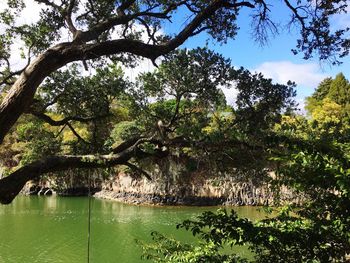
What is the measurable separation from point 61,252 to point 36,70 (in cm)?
994

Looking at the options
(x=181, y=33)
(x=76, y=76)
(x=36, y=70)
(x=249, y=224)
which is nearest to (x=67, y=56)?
(x=36, y=70)

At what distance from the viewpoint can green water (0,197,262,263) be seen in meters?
11.4

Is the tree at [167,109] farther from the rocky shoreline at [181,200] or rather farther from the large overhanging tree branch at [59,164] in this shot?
the rocky shoreline at [181,200]

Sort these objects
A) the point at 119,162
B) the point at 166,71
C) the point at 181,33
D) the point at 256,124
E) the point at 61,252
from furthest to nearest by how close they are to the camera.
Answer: the point at 61,252, the point at 166,71, the point at 256,124, the point at 119,162, the point at 181,33

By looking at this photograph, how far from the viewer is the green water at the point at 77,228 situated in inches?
450

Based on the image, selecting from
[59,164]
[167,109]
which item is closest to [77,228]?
[167,109]

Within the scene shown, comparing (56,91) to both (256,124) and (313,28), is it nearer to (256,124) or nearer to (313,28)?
(256,124)

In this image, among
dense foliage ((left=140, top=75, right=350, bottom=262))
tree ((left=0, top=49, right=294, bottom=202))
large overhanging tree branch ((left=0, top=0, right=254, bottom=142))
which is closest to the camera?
dense foliage ((left=140, top=75, right=350, bottom=262))

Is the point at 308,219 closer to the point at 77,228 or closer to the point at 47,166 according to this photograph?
the point at 47,166

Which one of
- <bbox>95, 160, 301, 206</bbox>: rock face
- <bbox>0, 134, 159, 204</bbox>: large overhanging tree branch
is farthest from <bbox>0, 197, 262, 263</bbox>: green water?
<bbox>0, 134, 159, 204</bbox>: large overhanging tree branch

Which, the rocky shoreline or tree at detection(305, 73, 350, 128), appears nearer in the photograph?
the rocky shoreline

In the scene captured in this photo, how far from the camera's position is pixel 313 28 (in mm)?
3896

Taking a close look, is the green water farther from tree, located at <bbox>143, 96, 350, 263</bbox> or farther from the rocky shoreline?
tree, located at <bbox>143, 96, 350, 263</bbox>

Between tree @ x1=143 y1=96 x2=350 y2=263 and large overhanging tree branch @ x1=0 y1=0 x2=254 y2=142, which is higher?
large overhanging tree branch @ x1=0 y1=0 x2=254 y2=142
